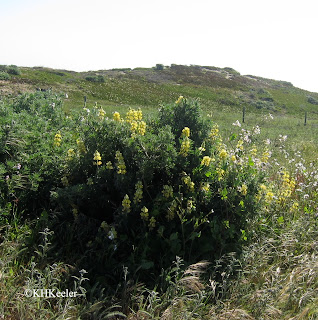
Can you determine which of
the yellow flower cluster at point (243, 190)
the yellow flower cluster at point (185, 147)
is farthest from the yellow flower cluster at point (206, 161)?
the yellow flower cluster at point (243, 190)

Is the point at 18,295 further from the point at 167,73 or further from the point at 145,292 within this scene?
the point at 167,73

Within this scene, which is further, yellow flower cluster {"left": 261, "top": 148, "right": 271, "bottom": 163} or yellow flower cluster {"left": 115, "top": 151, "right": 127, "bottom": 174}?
yellow flower cluster {"left": 261, "top": 148, "right": 271, "bottom": 163}

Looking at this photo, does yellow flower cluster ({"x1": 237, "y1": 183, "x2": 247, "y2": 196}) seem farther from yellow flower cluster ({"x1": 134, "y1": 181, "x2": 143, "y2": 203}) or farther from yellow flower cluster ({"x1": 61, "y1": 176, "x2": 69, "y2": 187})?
yellow flower cluster ({"x1": 61, "y1": 176, "x2": 69, "y2": 187})

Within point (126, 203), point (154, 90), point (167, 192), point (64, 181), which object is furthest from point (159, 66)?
point (126, 203)

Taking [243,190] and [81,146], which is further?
[81,146]

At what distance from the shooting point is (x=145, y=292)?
285 cm

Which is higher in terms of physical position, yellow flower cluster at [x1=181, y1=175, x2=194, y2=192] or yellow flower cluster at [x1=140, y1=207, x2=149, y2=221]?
yellow flower cluster at [x1=181, y1=175, x2=194, y2=192]

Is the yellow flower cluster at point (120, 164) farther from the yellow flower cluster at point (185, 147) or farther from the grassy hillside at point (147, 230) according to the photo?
the yellow flower cluster at point (185, 147)

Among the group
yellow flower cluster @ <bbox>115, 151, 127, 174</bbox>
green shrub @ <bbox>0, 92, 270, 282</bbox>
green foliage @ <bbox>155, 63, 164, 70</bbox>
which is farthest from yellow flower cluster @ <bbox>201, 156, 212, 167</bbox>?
green foliage @ <bbox>155, 63, 164, 70</bbox>

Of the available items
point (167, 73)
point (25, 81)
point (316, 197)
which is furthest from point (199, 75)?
point (316, 197)

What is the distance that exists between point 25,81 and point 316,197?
3006 cm

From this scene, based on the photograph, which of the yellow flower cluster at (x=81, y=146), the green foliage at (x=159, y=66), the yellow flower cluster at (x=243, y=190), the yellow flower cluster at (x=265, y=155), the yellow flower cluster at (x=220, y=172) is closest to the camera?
the yellow flower cluster at (x=243, y=190)

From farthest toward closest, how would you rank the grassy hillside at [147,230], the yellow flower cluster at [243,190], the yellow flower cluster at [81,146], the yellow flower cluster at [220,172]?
the yellow flower cluster at [81,146] → the yellow flower cluster at [220,172] → the yellow flower cluster at [243,190] → the grassy hillside at [147,230]

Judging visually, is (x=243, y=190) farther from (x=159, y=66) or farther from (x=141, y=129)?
(x=159, y=66)
